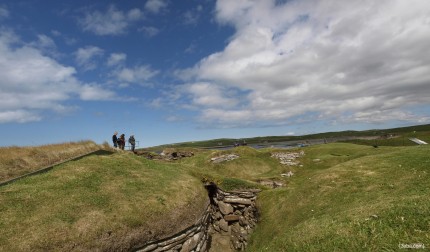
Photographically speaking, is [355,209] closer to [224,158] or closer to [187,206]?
[187,206]

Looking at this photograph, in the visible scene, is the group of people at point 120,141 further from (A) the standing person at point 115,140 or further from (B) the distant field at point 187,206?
(B) the distant field at point 187,206

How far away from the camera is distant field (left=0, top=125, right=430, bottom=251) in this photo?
11.4 meters

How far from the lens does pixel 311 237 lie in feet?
40.9

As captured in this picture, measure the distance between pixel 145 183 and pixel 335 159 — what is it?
2817 centimetres

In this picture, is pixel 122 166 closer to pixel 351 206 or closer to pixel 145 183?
pixel 145 183

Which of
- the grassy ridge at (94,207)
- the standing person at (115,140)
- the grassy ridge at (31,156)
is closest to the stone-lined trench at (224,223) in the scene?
the grassy ridge at (94,207)

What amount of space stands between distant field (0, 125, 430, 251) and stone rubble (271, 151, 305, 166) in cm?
1773

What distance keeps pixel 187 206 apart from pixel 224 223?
5.09 m

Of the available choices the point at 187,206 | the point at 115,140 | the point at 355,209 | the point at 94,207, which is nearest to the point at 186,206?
the point at 187,206

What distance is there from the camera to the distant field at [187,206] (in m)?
11.4

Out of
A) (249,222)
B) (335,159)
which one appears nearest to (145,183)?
(249,222)

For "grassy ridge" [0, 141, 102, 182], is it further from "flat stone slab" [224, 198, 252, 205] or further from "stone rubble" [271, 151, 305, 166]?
"stone rubble" [271, 151, 305, 166]

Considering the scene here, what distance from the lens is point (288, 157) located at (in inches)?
1769

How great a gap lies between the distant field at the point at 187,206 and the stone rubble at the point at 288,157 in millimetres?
17727
